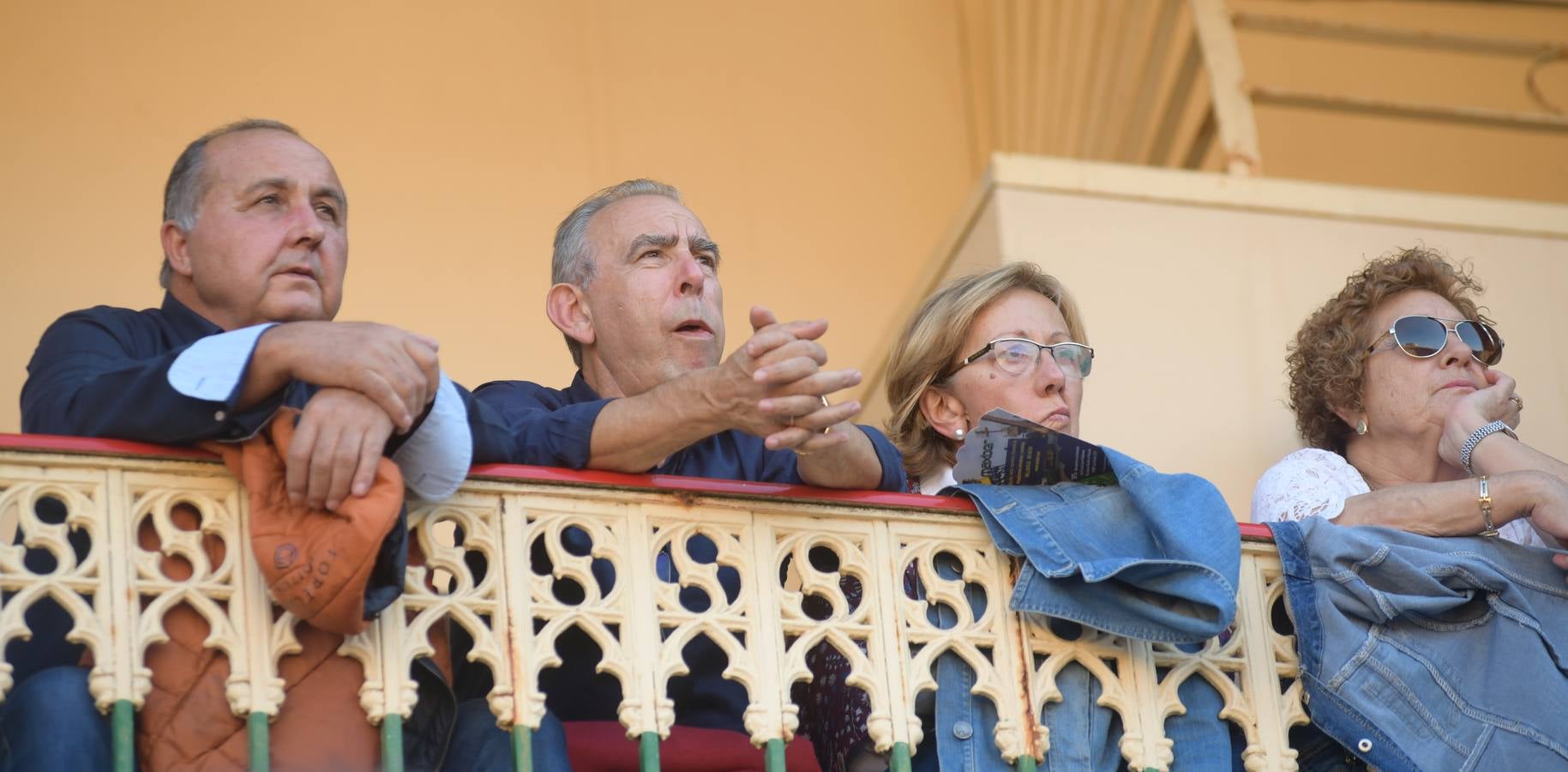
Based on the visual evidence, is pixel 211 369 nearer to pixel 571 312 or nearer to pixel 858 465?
pixel 858 465

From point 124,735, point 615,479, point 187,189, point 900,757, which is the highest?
point 187,189

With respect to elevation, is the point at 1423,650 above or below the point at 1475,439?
below

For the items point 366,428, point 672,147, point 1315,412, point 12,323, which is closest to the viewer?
point 366,428

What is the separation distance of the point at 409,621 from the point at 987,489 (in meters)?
1.10

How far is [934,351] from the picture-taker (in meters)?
5.34

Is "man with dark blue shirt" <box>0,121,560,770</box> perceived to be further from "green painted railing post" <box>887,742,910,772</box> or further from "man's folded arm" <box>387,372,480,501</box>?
"green painted railing post" <box>887,742,910,772</box>

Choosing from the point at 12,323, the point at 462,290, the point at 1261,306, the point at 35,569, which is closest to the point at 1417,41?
the point at 1261,306

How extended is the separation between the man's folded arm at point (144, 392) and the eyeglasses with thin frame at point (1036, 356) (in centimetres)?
175

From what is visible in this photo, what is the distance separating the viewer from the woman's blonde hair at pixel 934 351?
17.5 ft

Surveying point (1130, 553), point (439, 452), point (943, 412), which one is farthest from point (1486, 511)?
point (439, 452)

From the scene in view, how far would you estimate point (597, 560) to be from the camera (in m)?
4.76

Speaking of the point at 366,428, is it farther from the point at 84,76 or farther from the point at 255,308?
the point at 84,76

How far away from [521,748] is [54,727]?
728 mm

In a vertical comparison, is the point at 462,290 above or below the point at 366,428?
above
